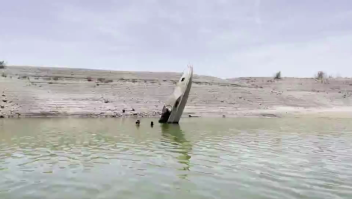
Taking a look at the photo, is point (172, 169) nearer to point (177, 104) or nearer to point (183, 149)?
point (183, 149)

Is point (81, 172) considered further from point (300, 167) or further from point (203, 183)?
point (300, 167)

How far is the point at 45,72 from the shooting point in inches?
1732

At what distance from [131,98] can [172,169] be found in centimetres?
2533

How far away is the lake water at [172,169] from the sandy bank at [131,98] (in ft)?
51.4

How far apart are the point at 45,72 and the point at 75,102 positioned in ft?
54.2

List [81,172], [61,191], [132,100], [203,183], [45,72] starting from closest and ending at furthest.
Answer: [61,191] → [203,183] → [81,172] → [132,100] → [45,72]

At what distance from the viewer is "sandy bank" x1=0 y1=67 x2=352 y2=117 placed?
28172 mm

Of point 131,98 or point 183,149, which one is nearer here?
point 183,149

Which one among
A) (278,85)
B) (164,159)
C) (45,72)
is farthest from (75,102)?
(278,85)

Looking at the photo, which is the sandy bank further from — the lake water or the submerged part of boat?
the lake water

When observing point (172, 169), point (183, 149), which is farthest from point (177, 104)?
point (172, 169)

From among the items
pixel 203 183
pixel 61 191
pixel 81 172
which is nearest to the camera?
pixel 61 191

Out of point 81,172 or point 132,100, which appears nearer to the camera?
point 81,172

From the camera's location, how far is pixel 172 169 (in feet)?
26.8
